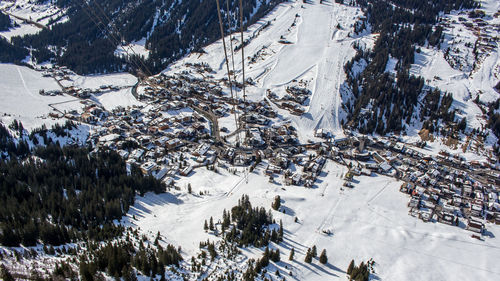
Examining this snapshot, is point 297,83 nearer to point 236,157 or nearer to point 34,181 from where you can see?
point 236,157

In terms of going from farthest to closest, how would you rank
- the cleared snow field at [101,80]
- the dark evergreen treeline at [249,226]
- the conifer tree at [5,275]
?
the cleared snow field at [101,80] → the dark evergreen treeline at [249,226] → the conifer tree at [5,275]

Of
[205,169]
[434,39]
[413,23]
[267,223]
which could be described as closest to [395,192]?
[267,223]

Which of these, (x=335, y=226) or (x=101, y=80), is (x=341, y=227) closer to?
(x=335, y=226)

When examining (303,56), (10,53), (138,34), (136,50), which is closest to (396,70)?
(303,56)

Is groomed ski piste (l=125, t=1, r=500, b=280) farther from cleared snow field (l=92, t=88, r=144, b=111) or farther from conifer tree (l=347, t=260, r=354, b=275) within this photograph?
cleared snow field (l=92, t=88, r=144, b=111)

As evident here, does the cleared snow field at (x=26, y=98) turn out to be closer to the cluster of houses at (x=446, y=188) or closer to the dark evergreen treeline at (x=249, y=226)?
the dark evergreen treeline at (x=249, y=226)

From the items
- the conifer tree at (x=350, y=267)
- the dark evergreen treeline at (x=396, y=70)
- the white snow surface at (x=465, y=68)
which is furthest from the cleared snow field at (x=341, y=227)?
the white snow surface at (x=465, y=68)

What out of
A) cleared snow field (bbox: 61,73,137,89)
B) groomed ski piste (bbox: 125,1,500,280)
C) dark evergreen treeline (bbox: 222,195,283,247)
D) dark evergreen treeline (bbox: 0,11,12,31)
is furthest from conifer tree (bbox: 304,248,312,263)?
dark evergreen treeline (bbox: 0,11,12,31)
